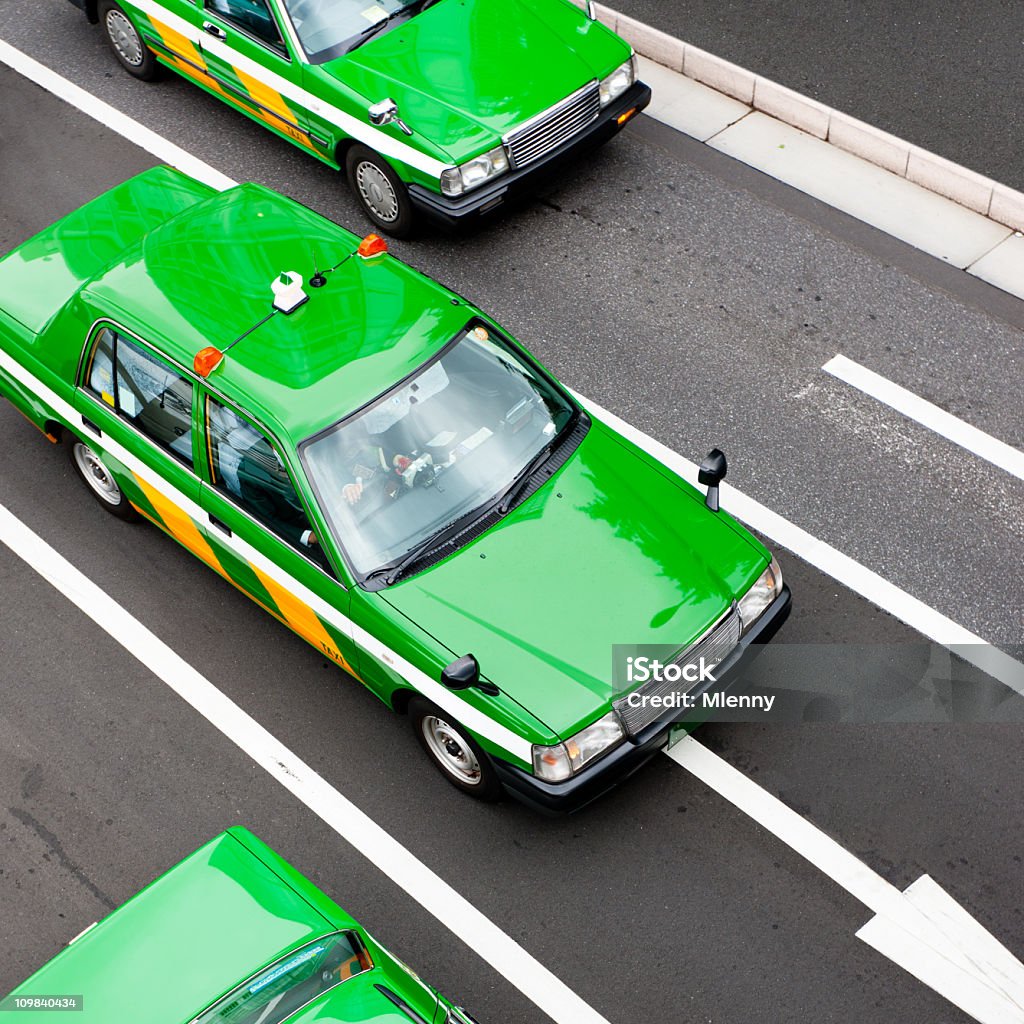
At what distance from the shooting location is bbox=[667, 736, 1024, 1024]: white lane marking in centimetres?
572

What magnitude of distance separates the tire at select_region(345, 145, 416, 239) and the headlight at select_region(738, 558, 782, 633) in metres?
4.04

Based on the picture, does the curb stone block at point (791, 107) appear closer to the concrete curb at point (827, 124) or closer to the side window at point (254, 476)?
the concrete curb at point (827, 124)

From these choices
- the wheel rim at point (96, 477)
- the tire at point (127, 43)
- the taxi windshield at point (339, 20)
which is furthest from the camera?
the tire at point (127, 43)

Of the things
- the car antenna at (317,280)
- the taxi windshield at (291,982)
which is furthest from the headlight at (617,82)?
the taxi windshield at (291,982)

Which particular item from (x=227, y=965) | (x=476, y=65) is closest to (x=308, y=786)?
(x=227, y=965)

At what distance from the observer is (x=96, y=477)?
7801 millimetres

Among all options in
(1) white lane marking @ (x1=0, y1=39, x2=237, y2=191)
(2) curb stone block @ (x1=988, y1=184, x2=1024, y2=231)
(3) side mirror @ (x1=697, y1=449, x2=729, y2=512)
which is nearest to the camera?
(3) side mirror @ (x1=697, y1=449, x2=729, y2=512)

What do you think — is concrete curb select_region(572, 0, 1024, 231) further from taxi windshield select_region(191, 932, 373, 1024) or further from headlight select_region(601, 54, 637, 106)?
taxi windshield select_region(191, 932, 373, 1024)

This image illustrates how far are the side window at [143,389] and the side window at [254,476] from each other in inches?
8.7

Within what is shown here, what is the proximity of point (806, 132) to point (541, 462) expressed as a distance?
4835 millimetres

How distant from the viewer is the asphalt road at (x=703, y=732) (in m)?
6.01

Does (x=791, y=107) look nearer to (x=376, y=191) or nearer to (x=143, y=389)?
(x=376, y=191)

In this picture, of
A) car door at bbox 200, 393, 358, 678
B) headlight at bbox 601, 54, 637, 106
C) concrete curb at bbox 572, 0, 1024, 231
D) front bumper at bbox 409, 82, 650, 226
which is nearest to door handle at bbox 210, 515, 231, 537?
car door at bbox 200, 393, 358, 678

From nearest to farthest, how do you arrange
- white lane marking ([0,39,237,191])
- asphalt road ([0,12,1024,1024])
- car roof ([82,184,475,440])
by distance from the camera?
asphalt road ([0,12,1024,1024]) < car roof ([82,184,475,440]) < white lane marking ([0,39,237,191])
